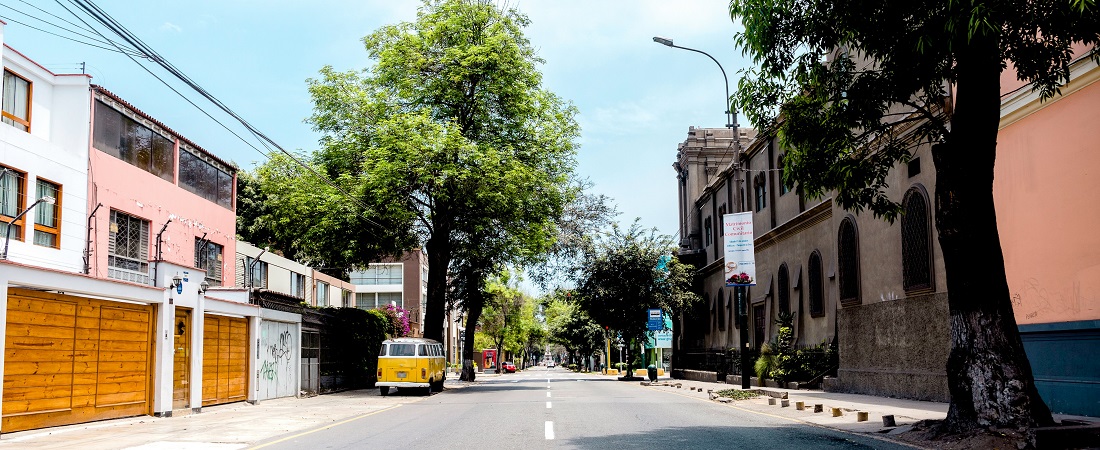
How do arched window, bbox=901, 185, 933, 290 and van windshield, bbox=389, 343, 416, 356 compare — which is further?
van windshield, bbox=389, 343, 416, 356

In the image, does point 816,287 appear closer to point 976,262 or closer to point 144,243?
point 976,262

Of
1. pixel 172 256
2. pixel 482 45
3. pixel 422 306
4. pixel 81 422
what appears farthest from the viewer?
pixel 422 306

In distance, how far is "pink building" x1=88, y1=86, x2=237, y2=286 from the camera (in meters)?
22.5

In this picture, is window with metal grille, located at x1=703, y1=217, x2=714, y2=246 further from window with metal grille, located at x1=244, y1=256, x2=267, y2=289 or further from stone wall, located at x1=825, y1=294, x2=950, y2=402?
window with metal grille, located at x1=244, y1=256, x2=267, y2=289

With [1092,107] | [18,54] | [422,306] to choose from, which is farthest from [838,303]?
[422,306]

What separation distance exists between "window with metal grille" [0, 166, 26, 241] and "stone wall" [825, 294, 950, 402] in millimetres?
21463

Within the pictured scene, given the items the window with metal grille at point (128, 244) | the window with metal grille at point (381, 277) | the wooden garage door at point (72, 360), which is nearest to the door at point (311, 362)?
the window with metal grille at point (128, 244)

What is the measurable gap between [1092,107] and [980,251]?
494 centimetres

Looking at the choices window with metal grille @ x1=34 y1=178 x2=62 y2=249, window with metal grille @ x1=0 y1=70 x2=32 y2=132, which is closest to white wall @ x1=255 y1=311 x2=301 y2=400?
window with metal grille @ x1=34 y1=178 x2=62 y2=249

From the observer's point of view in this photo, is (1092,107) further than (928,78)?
Yes

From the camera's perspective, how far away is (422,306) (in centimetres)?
8525

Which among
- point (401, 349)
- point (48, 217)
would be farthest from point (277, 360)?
point (48, 217)

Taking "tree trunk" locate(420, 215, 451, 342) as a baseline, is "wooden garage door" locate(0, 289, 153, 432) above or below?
below

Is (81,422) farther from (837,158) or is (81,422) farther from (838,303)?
(838,303)
